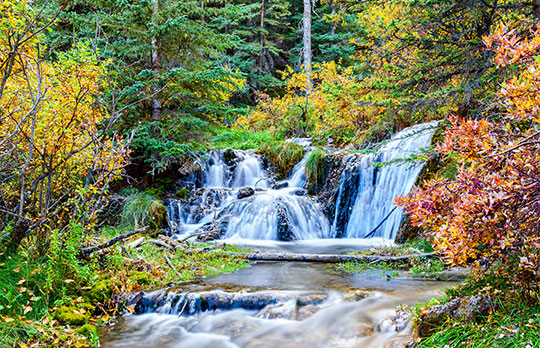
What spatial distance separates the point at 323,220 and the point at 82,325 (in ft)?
26.3

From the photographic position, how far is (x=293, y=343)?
4.02 m

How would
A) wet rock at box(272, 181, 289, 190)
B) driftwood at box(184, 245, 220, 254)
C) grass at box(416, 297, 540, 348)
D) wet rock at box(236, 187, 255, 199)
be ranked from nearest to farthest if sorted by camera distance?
grass at box(416, 297, 540, 348) → driftwood at box(184, 245, 220, 254) → wet rock at box(236, 187, 255, 199) → wet rock at box(272, 181, 289, 190)

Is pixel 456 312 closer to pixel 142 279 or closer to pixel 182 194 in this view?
pixel 142 279

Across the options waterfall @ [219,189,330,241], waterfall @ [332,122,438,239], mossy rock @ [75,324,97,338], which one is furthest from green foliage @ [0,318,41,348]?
waterfall @ [332,122,438,239]

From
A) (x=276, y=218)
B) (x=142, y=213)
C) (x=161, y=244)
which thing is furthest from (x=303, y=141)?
(x=161, y=244)

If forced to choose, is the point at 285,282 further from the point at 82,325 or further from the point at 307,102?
the point at 307,102

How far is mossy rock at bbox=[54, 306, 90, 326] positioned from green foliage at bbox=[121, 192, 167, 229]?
5.17m

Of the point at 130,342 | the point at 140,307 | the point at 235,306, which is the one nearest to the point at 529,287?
the point at 235,306

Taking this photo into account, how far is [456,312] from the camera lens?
10.3ft

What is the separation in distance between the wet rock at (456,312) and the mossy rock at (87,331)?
11.4 ft

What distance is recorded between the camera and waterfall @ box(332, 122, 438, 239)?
9.66 m

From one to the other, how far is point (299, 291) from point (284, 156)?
30.8ft

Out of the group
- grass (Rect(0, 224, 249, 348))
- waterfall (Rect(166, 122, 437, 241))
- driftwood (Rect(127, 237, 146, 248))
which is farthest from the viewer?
waterfall (Rect(166, 122, 437, 241))

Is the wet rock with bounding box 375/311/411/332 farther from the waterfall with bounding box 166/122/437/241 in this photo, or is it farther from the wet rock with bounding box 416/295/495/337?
the waterfall with bounding box 166/122/437/241
